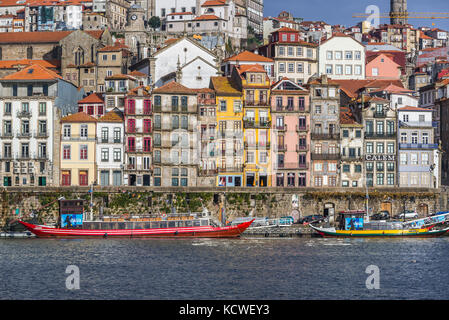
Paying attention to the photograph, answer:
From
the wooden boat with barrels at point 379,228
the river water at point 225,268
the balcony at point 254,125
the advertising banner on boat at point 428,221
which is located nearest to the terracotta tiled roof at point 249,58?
the balcony at point 254,125

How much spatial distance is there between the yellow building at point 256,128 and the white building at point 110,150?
46.0 feet

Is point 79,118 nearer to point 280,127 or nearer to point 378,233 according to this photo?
point 280,127

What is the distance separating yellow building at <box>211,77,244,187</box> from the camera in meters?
93.1

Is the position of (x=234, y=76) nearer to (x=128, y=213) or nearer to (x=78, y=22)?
(x=128, y=213)

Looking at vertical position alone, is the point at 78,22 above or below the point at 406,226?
above

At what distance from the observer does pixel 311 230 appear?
82.9 meters

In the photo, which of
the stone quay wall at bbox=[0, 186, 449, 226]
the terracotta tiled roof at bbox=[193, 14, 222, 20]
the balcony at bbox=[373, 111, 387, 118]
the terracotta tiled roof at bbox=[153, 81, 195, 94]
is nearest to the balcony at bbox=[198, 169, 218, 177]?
the stone quay wall at bbox=[0, 186, 449, 226]

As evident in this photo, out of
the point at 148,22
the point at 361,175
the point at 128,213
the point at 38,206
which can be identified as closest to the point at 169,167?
the point at 128,213

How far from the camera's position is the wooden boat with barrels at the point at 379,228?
82.2m

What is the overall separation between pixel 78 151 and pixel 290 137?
23.9 meters

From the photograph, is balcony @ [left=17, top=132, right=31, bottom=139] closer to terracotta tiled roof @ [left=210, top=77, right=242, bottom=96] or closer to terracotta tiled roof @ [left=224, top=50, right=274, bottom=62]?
terracotta tiled roof @ [left=210, top=77, right=242, bottom=96]

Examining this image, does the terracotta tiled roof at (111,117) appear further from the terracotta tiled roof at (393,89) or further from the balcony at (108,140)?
the terracotta tiled roof at (393,89)

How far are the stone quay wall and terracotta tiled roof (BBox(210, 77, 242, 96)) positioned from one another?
41.2ft
